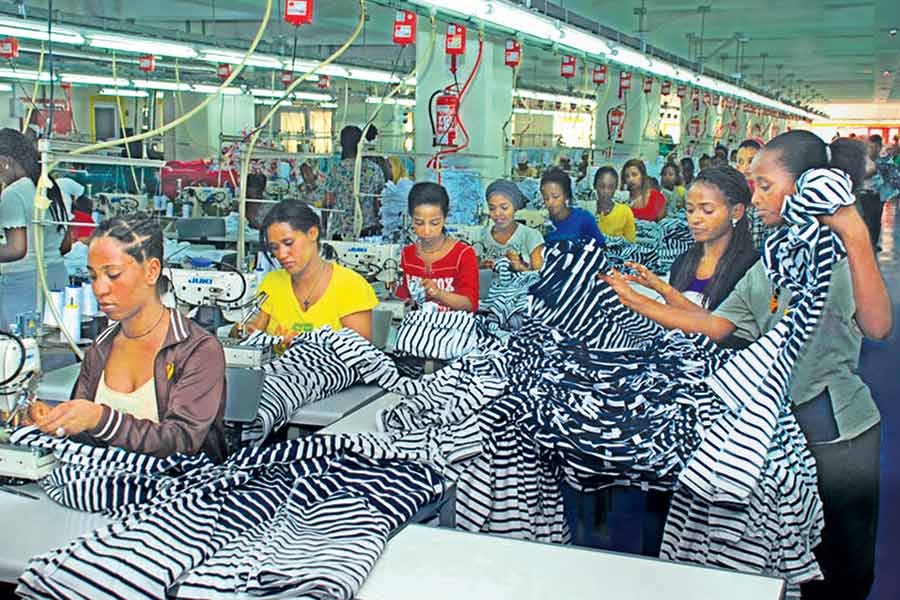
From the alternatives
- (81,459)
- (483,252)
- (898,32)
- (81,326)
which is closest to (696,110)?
(898,32)

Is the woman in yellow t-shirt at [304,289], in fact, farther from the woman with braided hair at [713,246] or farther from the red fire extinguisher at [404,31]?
the red fire extinguisher at [404,31]

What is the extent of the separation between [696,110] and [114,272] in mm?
7940

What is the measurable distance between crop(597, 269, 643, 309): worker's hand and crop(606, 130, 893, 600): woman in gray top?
0.34 metres

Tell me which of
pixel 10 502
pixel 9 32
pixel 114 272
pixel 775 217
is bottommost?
pixel 10 502

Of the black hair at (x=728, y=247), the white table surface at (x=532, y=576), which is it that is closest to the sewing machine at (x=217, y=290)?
the black hair at (x=728, y=247)

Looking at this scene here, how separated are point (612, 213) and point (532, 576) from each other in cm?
368

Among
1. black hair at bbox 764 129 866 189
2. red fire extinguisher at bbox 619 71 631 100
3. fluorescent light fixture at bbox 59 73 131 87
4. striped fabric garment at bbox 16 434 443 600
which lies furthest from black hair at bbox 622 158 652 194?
fluorescent light fixture at bbox 59 73 131 87

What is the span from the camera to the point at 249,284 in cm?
368

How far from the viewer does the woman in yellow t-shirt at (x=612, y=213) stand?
529 centimetres

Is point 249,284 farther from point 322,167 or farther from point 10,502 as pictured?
point 322,167

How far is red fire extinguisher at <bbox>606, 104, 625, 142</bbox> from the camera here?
9.19 meters

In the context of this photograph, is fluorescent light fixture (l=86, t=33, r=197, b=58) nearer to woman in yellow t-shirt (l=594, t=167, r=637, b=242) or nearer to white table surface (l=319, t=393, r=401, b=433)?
woman in yellow t-shirt (l=594, t=167, r=637, b=242)

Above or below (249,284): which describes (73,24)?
above

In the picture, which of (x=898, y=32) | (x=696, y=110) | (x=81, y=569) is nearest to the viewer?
(x=81, y=569)
